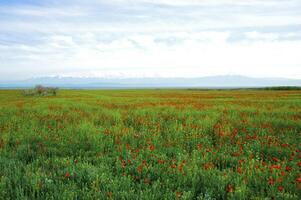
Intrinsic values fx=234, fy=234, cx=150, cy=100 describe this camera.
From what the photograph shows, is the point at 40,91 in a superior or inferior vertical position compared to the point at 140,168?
superior

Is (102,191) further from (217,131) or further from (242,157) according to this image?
(217,131)

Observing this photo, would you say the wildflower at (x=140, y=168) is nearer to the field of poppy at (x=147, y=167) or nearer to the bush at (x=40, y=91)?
the field of poppy at (x=147, y=167)

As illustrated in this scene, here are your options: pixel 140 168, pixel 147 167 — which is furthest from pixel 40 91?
pixel 140 168

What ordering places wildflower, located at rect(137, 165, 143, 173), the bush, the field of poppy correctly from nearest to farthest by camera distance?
the field of poppy, wildflower, located at rect(137, 165, 143, 173), the bush

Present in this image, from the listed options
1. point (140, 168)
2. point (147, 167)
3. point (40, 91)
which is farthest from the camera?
point (40, 91)

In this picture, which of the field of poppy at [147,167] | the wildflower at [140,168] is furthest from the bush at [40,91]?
the wildflower at [140,168]

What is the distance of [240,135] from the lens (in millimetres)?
A: 8805

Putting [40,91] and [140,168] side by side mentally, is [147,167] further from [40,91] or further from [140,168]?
[40,91]

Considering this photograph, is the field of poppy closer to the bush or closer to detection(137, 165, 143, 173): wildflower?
detection(137, 165, 143, 173): wildflower

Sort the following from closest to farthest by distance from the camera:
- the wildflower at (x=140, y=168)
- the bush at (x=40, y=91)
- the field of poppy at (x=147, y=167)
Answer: the field of poppy at (x=147, y=167), the wildflower at (x=140, y=168), the bush at (x=40, y=91)

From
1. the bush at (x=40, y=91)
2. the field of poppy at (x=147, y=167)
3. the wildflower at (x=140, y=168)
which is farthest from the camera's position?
the bush at (x=40, y=91)

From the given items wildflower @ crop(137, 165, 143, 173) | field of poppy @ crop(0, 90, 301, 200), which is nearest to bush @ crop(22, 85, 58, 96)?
field of poppy @ crop(0, 90, 301, 200)

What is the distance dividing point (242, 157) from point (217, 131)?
3086 mm

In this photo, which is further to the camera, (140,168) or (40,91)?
(40,91)
